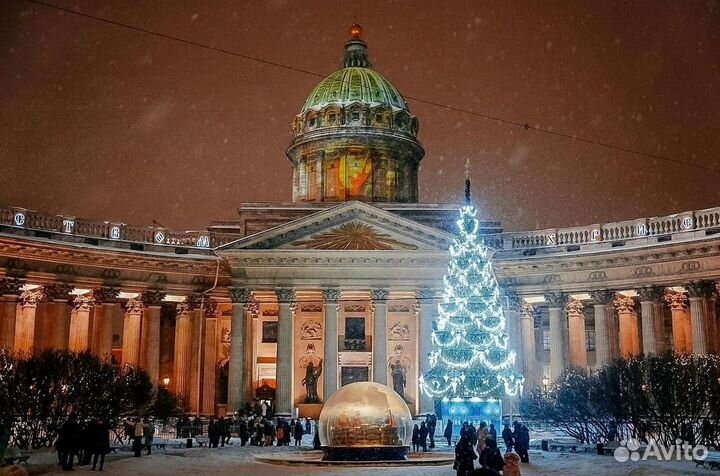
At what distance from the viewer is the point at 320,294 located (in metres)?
56.3

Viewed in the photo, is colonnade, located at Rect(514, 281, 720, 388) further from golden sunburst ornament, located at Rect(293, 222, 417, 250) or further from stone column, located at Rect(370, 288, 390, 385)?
golden sunburst ornament, located at Rect(293, 222, 417, 250)

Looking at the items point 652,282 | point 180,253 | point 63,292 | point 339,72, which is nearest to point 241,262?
point 180,253

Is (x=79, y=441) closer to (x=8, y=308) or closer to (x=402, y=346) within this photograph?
(x=8, y=308)

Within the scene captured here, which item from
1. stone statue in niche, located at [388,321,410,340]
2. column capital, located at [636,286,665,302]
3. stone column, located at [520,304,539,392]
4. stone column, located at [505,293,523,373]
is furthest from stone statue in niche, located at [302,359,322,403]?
column capital, located at [636,286,665,302]

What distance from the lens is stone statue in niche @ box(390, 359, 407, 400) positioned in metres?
56.3

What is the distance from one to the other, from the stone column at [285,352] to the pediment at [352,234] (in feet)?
10.2

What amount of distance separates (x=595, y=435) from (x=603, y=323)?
15111mm

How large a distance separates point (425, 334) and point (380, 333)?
8.79 feet

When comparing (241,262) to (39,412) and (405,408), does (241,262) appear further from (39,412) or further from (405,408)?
(405,408)

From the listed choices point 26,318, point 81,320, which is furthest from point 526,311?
point 26,318

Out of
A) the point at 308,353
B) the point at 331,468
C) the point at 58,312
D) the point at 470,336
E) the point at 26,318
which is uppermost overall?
the point at 58,312

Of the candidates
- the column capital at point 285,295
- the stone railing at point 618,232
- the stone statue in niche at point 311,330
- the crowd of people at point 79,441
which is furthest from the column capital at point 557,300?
the crowd of people at point 79,441

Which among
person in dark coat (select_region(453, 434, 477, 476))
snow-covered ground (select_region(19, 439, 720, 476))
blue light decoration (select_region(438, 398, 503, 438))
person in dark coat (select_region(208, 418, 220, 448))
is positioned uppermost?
blue light decoration (select_region(438, 398, 503, 438))

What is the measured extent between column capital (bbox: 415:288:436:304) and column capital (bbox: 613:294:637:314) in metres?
11.0
